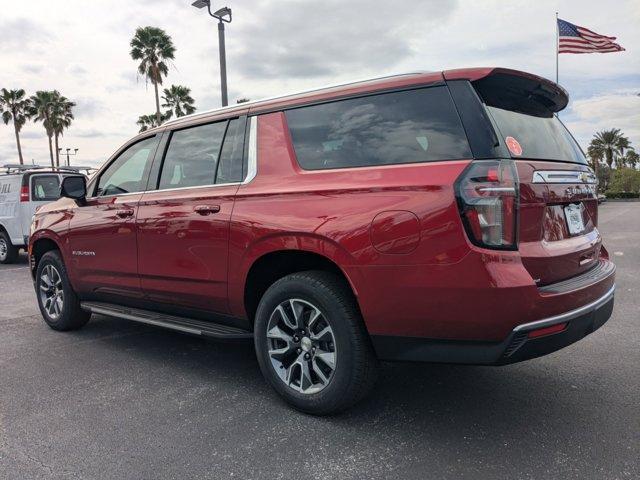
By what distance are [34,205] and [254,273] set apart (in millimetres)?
8941

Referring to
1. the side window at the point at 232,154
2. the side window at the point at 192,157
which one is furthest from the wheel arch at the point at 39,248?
the side window at the point at 232,154

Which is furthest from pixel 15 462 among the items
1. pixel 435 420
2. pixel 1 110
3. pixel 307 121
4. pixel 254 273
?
pixel 1 110

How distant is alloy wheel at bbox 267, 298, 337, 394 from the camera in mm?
3018

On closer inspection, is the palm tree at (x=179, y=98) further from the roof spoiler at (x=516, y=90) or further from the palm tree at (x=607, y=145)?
the palm tree at (x=607, y=145)

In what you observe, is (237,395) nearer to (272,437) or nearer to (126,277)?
(272,437)

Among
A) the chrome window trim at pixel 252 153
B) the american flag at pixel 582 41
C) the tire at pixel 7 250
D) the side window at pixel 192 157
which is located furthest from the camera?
the american flag at pixel 582 41

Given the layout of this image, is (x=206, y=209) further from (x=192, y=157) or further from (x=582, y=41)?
(x=582, y=41)

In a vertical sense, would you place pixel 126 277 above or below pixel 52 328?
above

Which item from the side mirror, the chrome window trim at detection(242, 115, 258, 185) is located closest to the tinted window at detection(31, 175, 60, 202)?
the side mirror

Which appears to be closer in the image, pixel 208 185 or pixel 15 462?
pixel 15 462

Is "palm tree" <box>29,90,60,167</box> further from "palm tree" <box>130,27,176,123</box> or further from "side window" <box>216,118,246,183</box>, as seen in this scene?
"side window" <box>216,118,246,183</box>

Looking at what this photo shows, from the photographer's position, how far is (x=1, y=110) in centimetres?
4422

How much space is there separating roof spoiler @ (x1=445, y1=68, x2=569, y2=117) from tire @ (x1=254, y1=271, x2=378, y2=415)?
49.1 inches

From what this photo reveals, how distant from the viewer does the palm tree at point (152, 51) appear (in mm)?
29375
